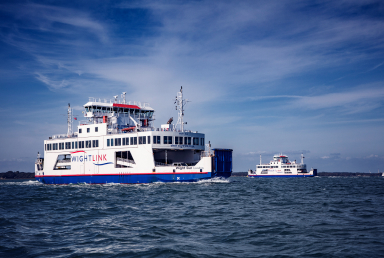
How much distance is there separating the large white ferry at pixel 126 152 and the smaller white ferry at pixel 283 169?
263 ft

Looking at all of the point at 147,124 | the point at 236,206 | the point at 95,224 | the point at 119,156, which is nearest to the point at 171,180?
the point at 119,156

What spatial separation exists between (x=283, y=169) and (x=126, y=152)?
286 ft

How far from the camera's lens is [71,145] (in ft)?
164

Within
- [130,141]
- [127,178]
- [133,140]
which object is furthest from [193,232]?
[127,178]

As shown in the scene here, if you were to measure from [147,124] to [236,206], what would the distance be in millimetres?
34164

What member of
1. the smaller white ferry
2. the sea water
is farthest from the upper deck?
the smaller white ferry

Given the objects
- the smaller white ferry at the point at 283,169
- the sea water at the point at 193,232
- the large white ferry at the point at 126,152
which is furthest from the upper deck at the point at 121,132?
the smaller white ferry at the point at 283,169

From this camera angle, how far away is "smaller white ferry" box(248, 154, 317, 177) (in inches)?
4675

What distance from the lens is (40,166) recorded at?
56500mm

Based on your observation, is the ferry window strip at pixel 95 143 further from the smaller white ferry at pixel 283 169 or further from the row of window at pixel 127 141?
the smaller white ferry at pixel 283 169

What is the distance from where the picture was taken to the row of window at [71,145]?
46769 millimetres

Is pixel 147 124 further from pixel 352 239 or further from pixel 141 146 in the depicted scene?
pixel 352 239

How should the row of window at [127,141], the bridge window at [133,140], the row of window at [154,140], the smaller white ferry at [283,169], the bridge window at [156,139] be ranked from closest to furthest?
the bridge window at [156,139], the row of window at [154,140], the row of window at [127,141], the bridge window at [133,140], the smaller white ferry at [283,169]

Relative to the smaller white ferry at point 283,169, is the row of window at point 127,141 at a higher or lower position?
higher
